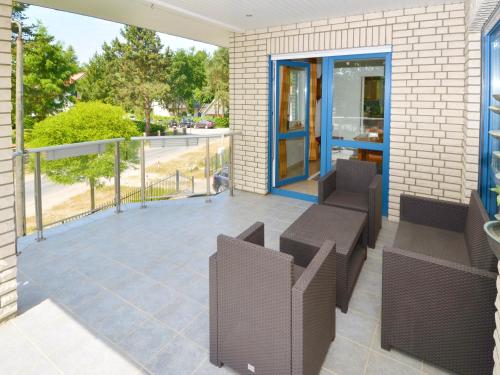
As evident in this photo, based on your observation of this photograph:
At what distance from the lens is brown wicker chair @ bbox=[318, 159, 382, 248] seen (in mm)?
4023

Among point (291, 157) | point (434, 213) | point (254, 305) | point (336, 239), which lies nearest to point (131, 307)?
point (254, 305)

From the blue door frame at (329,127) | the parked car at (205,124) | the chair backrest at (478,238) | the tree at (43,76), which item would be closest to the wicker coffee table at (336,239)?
the chair backrest at (478,238)

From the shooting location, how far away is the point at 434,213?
10.9 ft

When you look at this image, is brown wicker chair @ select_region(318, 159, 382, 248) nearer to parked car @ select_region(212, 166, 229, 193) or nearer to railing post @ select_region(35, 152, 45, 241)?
parked car @ select_region(212, 166, 229, 193)

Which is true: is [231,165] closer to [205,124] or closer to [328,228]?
[328,228]

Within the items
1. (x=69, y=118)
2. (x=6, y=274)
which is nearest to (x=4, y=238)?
(x=6, y=274)

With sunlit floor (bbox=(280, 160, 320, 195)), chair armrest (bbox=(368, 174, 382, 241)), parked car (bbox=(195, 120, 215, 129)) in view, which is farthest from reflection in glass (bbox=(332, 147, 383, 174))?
parked car (bbox=(195, 120, 215, 129))

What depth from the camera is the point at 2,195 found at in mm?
2541

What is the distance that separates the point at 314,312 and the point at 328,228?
1.29 m

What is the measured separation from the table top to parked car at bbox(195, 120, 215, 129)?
3576 centimetres

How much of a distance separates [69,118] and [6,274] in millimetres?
17767

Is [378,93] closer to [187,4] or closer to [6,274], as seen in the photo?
[187,4]

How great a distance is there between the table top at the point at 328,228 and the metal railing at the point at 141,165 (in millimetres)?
2921

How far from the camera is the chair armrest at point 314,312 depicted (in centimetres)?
183
